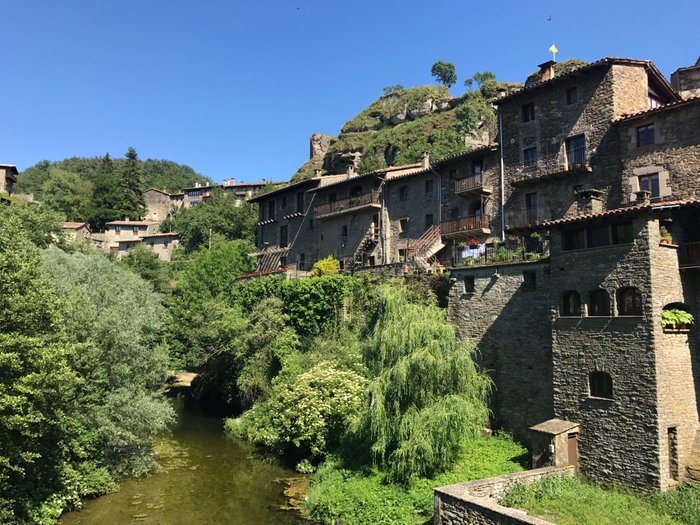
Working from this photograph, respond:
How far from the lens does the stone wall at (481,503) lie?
1309cm

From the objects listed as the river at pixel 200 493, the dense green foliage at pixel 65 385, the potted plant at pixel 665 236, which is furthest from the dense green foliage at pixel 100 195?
the potted plant at pixel 665 236

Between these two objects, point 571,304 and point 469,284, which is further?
point 469,284

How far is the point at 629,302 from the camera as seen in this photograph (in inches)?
689

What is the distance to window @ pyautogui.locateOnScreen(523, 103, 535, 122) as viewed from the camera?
96.2ft

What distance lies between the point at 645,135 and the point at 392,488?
66.4ft

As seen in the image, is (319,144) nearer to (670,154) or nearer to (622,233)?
(670,154)

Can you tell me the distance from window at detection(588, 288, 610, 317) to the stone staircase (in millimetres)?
5169

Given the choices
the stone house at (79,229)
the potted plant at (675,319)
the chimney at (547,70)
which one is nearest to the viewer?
the potted plant at (675,319)

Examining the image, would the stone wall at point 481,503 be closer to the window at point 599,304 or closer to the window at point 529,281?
the window at point 599,304

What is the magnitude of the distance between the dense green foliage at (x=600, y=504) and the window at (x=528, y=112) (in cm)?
2081

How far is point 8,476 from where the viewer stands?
16.4 m

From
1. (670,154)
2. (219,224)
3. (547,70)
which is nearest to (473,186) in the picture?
(547,70)

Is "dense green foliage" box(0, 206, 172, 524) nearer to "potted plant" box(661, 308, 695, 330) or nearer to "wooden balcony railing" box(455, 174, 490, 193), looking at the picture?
"wooden balcony railing" box(455, 174, 490, 193)

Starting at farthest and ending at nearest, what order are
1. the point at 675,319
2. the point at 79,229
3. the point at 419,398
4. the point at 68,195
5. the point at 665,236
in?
the point at 68,195, the point at 79,229, the point at 419,398, the point at 665,236, the point at 675,319
